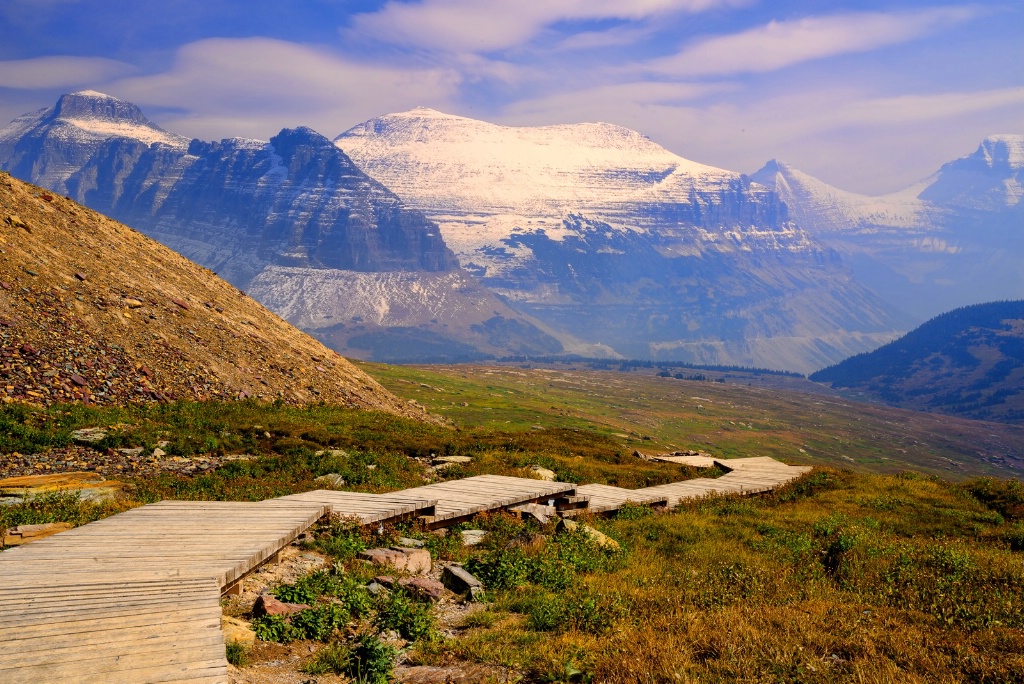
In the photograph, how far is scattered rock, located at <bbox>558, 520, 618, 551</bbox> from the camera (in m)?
15.6

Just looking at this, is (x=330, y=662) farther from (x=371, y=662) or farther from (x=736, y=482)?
(x=736, y=482)

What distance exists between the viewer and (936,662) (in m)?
9.38

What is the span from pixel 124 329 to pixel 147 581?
27.5 metres

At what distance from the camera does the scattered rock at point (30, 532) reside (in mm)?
12656

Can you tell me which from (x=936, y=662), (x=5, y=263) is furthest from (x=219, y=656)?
(x=5, y=263)

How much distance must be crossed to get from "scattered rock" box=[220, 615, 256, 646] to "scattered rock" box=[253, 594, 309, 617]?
1.03 feet

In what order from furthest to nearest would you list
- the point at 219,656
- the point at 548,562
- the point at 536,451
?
the point at 536,451 → the point at 548,562 → the point at 219,656

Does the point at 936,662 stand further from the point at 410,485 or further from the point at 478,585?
the point at 410,485

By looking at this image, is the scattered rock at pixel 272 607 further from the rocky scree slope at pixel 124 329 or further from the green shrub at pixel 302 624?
the rocky scree slope at pixel 124 329

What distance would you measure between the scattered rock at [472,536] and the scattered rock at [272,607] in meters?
5.16

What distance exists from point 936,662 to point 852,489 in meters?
17.3

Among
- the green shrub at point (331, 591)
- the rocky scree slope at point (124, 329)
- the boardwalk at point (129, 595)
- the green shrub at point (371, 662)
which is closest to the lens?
the boardwalk at point (129, 595)

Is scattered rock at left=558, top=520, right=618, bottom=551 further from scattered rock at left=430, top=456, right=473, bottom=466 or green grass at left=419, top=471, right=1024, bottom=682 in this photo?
scattered rock at left=430, top=456, right=473, bottom=466

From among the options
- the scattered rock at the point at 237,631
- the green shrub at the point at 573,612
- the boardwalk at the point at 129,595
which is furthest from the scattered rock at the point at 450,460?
the scattered rock at the point at 237,631
